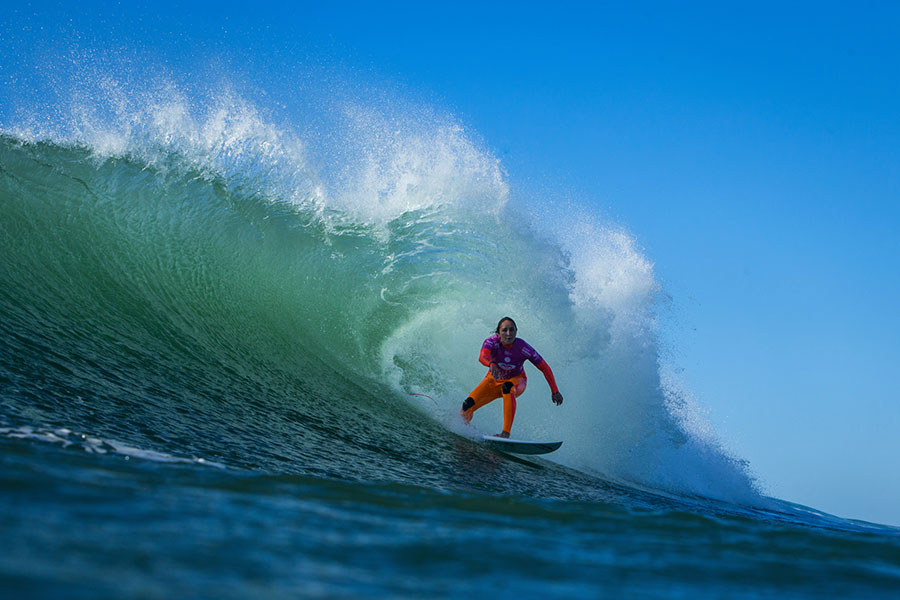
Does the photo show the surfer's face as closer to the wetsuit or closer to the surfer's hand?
the wetsuit

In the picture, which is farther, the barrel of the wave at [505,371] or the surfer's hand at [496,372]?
the surfer's hand at [496,372]

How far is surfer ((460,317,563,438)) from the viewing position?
716cm

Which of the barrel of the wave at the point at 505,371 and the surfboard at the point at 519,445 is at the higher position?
the barrel of the wave at the point at 505,371

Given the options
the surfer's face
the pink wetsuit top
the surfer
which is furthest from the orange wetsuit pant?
the surfer's face

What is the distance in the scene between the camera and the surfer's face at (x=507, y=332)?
277 inches

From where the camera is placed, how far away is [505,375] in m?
7.37

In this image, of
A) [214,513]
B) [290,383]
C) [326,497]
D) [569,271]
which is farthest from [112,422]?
[569,271]

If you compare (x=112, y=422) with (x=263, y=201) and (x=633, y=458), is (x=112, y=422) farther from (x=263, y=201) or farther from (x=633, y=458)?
(x=263, y=201)

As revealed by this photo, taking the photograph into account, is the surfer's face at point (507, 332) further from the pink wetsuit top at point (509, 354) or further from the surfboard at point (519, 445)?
the surfboard at point (519, 445)

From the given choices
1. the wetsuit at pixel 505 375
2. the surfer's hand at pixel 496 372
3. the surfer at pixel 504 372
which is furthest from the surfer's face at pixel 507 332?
the surfer's hand at pixel 496 372

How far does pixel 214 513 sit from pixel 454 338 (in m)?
7.51

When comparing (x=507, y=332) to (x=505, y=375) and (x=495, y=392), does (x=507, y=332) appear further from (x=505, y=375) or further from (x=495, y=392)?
(x=495, y=392)

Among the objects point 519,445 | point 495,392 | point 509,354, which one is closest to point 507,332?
point 509,354

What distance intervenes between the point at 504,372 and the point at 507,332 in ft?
1.81
